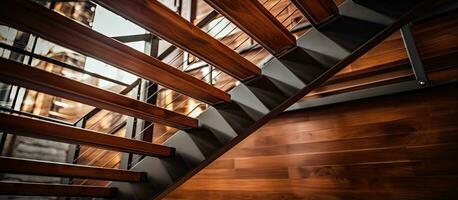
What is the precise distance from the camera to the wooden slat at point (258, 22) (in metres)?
1.06

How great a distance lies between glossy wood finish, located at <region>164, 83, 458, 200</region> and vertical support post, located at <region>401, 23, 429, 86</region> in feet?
0.65

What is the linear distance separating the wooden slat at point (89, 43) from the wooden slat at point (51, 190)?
2.87 ft

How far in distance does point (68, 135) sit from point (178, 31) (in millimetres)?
745

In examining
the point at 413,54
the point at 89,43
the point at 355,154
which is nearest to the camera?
the point at 89,43

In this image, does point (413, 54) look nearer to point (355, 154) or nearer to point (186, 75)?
point (355, 154)

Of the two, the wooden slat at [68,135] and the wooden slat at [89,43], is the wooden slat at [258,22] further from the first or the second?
the wooden slat at [68,135]

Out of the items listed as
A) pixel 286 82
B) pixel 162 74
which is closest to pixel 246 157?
pixel 286 82

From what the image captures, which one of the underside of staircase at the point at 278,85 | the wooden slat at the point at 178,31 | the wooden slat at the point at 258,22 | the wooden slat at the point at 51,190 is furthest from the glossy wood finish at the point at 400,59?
the wooden slat at the point at 51,190

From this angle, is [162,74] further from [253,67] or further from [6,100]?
[6,100]

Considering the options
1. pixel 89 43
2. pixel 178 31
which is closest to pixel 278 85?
pixel 178 31

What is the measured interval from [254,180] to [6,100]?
3611mm

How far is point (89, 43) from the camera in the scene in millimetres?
991

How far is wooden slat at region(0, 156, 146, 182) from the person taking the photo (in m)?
1.25

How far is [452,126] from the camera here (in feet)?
6.20
